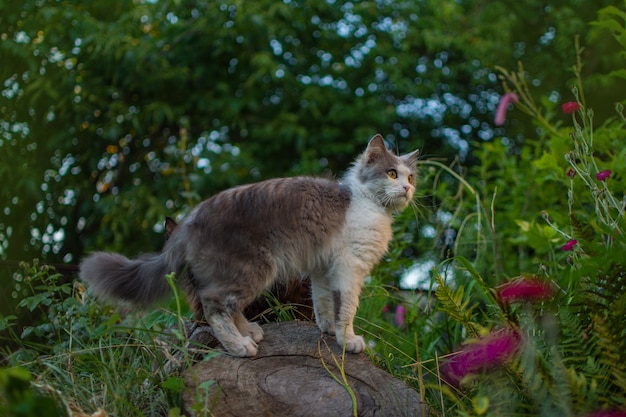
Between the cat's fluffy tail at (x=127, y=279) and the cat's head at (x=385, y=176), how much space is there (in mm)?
1039

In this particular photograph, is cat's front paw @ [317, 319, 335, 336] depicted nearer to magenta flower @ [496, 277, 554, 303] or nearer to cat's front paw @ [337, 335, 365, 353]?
cat's front paw @ [337, 335, 365, 353]

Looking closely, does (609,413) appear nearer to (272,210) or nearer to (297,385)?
(297,385)

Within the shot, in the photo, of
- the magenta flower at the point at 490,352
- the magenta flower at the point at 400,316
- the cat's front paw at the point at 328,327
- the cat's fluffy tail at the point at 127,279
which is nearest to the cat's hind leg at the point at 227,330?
the cat's fluffy tail at the point at 127,279

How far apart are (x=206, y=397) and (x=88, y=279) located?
1.01 metres

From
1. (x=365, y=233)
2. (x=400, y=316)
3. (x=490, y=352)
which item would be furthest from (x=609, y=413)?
(x=400, y=316)

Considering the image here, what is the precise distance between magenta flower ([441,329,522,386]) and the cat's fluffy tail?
132 centimetres

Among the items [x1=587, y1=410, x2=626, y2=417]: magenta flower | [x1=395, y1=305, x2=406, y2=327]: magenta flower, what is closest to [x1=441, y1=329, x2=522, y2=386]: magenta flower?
[x1=587, y1=410, x2=626, y2=417]: magenta flower

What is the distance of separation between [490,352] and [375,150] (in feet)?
4.45

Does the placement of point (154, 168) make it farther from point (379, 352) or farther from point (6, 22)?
point (379, 352)

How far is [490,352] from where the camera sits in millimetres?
2223

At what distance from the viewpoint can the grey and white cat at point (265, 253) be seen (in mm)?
2754

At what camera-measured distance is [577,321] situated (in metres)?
2.40

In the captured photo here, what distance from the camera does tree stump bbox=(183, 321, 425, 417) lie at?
249 cm

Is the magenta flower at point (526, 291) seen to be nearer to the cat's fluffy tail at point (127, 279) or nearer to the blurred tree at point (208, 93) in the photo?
the cat's fluffy tail at point (127, 279)
